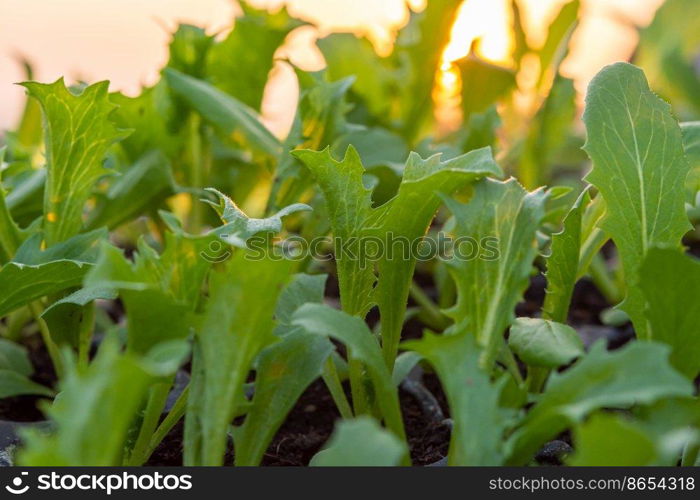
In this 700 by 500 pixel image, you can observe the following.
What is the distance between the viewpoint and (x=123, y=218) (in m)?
1.00

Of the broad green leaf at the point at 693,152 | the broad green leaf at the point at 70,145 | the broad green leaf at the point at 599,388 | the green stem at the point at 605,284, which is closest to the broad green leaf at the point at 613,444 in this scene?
the broad green leaf at the point at 599,388

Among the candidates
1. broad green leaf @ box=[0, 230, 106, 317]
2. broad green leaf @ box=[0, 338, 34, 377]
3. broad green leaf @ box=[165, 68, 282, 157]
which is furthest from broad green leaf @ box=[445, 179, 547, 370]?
broad green leaf @ box=[0, 338, 34, 377]

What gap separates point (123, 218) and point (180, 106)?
0.49 ft

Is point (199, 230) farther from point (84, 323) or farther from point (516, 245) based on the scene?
point (516, 245)

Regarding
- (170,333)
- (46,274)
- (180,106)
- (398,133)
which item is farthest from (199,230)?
(170,333)

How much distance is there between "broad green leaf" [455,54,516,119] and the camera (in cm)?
117

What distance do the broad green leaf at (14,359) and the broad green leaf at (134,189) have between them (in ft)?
0.52

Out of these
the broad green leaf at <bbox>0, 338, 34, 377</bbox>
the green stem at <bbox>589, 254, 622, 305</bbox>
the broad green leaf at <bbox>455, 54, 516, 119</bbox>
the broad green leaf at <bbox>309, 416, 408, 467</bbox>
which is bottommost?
the broad green leaf at <bbox>309, 416, 408, 467</bbox>

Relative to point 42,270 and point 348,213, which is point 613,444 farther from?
point 42,270

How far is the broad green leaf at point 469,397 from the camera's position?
0.49 meters

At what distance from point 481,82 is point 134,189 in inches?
20.9

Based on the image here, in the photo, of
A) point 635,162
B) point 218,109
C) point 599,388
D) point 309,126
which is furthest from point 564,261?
point 218,109

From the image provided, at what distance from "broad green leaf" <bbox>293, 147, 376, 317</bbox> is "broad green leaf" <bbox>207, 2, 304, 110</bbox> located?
1.60 ft

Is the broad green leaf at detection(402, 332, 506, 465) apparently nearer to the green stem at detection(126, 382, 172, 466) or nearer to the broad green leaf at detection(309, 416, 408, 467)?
the broad green leaf at detection(309, 416, 408, 467)
